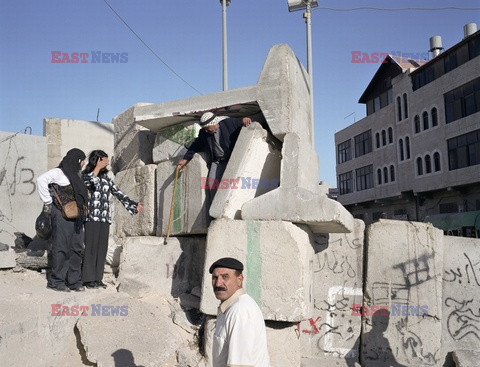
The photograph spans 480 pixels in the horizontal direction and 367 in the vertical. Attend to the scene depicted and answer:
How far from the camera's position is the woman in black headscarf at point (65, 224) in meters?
4.91

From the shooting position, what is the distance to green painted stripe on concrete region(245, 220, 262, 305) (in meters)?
4.67

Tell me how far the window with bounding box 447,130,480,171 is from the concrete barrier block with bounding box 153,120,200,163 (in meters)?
20.8

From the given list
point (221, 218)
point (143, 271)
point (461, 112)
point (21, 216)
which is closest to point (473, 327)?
point (221, 218)

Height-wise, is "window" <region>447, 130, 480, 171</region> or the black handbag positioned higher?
"window" <region>447, 130, 480, 171</region>

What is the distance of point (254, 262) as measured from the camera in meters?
4.71

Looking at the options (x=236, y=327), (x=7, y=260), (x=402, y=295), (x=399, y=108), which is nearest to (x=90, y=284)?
(x=7, y=260)

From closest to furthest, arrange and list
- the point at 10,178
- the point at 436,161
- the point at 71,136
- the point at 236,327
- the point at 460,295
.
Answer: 1. the point at 236,327
2. the point at 460,295
3. the point at 10,178
4. the point at 71,136
5. the point at 436,161

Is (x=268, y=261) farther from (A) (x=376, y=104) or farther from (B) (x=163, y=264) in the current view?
(A) (x=376, y=104)

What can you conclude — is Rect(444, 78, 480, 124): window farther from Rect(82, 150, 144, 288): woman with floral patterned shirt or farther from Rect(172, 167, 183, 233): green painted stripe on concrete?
Rect(82, 150, 144, 288): woman with floral patterned shirt

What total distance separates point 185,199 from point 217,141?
0.82 metres

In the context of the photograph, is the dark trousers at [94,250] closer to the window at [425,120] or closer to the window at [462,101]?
the window at [462,101]

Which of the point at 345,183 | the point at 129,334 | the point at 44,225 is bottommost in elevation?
the point at 129,334

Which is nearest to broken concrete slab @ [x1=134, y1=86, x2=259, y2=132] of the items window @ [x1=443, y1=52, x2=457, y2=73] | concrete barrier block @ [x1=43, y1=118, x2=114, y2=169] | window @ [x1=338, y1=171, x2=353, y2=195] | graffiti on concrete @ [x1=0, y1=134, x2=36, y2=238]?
graffiti on concrete @ [x1=0, y1=134, x2=36, y2=238]

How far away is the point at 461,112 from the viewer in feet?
79.1
